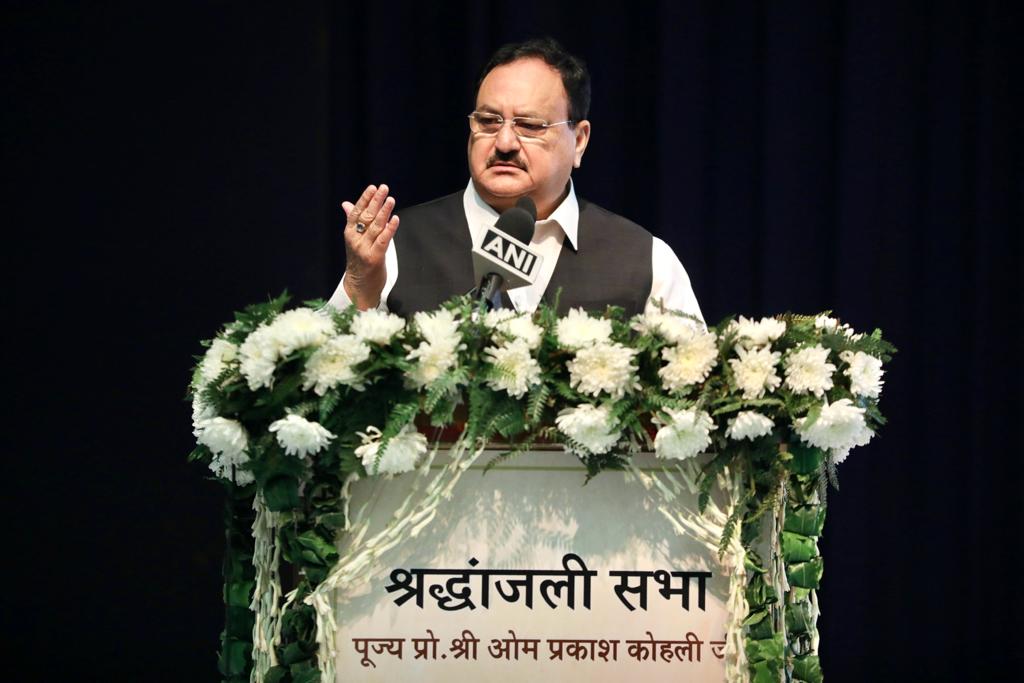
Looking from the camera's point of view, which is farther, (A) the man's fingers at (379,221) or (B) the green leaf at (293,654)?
(A) the man's fingers at (379,221)

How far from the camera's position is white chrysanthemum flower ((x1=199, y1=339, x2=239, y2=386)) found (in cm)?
167

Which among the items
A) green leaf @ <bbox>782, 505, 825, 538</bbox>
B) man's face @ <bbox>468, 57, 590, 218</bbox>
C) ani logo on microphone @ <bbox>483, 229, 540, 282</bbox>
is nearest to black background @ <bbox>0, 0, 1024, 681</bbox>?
man's face @ <bbox>468, 57, 590, 218</bbox>

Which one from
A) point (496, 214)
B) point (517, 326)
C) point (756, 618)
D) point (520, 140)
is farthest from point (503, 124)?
point (756, 618)

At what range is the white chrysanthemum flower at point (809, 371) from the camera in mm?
1650

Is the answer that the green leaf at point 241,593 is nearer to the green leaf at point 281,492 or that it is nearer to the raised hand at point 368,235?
A: the green leaf at point 281,492

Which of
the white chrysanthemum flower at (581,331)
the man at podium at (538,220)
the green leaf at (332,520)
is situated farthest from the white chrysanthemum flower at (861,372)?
the man at podium at (538,220)

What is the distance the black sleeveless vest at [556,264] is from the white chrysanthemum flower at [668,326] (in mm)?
933

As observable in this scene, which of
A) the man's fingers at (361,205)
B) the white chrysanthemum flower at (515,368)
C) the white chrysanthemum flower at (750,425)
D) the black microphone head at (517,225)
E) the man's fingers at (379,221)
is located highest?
the man's fingers at (361,205)

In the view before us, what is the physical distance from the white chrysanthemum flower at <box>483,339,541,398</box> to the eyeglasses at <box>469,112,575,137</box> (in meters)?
1.03

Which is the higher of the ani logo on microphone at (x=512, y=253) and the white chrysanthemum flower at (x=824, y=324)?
the ani logo on microphone at (x=512, y=253)

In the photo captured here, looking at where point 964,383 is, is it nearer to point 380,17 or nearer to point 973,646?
point 973,646

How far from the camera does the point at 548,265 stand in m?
Answer: 2.73

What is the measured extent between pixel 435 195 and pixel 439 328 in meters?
2.03

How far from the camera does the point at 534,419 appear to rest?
5.28 feet
